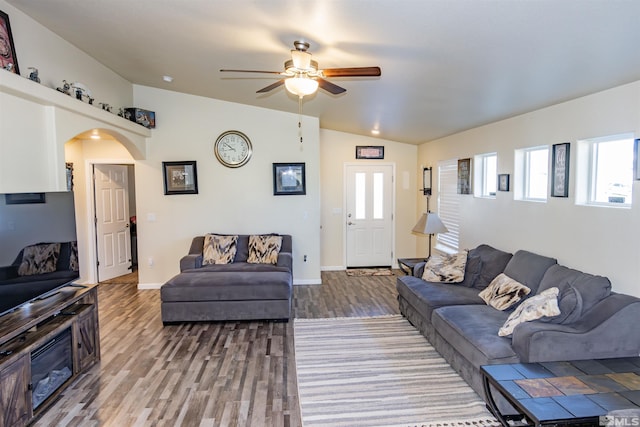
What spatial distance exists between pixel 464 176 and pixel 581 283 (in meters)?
2.57

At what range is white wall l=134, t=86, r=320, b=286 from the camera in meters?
5.55

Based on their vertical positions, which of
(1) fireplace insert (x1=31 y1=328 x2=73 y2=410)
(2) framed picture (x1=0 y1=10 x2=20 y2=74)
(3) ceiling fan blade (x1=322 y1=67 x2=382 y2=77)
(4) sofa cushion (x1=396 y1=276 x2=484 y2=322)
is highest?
(2) framed picture (x1=0 y1=10 x2=20 y2=74)

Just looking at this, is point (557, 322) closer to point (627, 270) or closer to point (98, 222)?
point (627, 270)

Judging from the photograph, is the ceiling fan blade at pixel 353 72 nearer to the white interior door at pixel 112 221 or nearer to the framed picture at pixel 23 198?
the framed picture at pixel 23 198

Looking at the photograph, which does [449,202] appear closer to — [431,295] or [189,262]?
[431,295]

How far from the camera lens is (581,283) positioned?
2.80 m

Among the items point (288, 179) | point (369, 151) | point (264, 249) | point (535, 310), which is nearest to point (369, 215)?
point (369, 151)

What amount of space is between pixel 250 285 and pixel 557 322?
300 cm

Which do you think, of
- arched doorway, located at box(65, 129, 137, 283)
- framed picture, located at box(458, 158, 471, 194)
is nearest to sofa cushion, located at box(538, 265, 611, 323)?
framed picture, located at box(458, 158, 471, 194)

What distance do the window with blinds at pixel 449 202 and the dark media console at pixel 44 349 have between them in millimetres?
4760

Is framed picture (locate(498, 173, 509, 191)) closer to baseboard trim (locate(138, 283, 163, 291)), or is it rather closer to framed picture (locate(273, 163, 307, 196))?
framed picture (locate(273, 163, 307, 196))

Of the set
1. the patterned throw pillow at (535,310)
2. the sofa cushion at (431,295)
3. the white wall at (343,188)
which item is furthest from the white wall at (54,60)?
the patterned throw pillow at (535,310)

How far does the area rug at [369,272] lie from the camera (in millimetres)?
6504

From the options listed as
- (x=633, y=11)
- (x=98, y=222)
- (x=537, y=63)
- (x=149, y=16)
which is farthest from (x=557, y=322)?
(x=98, y=222)
